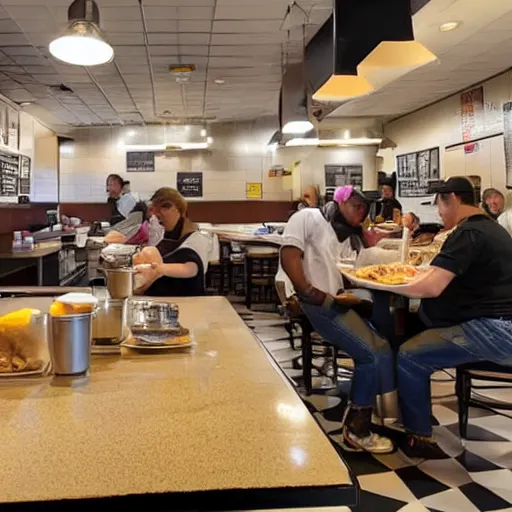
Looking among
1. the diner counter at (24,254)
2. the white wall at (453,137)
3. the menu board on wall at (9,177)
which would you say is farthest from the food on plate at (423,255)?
the menu board on wall at (9,177)

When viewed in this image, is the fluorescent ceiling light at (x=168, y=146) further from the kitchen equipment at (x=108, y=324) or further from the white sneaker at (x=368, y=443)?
the kitchen equipment at (x=108, y=324)

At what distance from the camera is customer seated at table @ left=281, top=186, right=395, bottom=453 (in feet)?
10.6

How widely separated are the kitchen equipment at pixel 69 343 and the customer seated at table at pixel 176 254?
1.27 meters

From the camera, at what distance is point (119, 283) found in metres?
1.83

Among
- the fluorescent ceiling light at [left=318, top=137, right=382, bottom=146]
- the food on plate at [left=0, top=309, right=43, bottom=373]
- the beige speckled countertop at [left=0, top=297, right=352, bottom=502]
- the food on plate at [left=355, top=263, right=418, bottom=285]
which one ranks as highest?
the fluorescent ceiling light at [left=318, top=137, right=382, bottom=146]

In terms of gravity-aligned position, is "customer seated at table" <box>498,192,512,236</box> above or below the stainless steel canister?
above

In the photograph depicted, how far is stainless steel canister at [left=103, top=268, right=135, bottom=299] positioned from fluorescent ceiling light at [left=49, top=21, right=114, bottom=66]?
2.15 m

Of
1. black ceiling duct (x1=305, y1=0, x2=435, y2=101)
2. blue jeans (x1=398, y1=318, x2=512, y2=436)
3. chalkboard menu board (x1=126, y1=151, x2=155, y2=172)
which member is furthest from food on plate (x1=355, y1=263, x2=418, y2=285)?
chalkboard menu board (x1=126, y1=151, x2=155, y2=172)

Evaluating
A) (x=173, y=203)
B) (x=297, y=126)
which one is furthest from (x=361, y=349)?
(x=297, y=126)

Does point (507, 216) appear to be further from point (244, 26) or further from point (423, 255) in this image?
point (244, 26)

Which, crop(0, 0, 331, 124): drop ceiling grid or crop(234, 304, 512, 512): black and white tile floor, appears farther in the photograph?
crop(0, 0, 331, 124): drop ceiling grid

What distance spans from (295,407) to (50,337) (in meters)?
0.63

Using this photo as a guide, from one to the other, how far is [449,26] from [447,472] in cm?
365

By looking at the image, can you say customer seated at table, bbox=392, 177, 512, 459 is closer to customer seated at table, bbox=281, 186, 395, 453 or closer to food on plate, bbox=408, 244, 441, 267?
customer seated at table, bbox=281, 186, 395, 453
